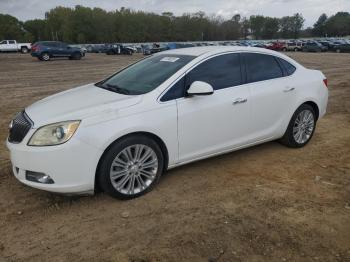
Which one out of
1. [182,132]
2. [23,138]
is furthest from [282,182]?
[23,138]

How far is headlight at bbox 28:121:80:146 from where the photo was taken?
3814 mm

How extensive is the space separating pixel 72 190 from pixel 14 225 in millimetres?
643

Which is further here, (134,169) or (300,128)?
(300,128)

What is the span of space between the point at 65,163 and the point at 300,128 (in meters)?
3.65

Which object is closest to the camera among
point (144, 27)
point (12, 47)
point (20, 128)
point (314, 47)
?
point (20, 128)

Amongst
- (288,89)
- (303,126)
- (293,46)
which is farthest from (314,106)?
(293,46)

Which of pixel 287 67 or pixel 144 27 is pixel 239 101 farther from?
pixel 144 27

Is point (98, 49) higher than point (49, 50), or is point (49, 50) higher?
point (49, 50)

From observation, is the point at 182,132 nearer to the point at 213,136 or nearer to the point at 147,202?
the point at 213,136

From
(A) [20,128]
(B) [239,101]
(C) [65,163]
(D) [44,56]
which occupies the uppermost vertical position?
(B) [239,101]

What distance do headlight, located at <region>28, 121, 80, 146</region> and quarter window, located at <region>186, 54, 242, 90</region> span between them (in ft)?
4.85

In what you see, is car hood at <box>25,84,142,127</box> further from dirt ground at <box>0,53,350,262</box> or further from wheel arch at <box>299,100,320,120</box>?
wheel arch at <box>299,100,320,120</box>

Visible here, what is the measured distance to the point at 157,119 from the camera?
167 inches

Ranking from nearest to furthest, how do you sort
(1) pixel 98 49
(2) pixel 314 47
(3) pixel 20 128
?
(3) pixel 20 128
(2) pixel 314 47
(1) pixel 98 49
